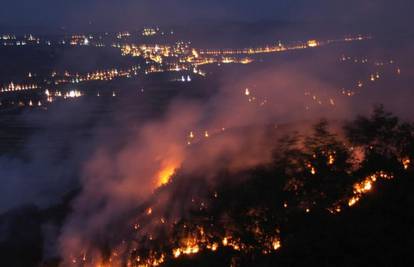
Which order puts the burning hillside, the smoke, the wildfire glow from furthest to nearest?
1. the wildfire glow
2. the smoke
3. the burning hillside

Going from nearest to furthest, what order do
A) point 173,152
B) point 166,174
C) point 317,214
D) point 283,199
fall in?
point 317,214 → point 283,199 → point 166,174 → point 173,152

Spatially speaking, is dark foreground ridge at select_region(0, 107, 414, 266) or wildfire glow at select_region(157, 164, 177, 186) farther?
wildfire glow at select_region(157, 164, 177, 186)

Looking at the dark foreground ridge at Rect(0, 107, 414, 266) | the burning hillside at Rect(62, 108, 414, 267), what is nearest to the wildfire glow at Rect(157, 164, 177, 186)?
the burning hillside at Rect(62, 108, 414, 267)

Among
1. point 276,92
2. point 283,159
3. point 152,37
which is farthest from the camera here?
point 152,37

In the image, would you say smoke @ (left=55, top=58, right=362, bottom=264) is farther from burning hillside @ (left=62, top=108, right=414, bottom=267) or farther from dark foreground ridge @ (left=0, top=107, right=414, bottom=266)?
dark foreground ridge @ (left=0, top=107, right=414, bottom=266)

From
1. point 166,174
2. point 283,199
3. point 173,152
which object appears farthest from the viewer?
point 173,152

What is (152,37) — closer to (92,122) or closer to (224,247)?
(92,122)

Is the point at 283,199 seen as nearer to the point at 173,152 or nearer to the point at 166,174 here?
the point at 166,174

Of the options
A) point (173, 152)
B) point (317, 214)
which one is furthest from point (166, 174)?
point (317, 214)

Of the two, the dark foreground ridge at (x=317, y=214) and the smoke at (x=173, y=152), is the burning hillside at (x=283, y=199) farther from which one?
the smoke at (x=173, y=152)

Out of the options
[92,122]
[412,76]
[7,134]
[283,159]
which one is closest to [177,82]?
[92,122]

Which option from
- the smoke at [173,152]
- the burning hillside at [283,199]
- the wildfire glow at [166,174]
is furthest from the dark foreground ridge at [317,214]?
the wildfire glow at [166,174]
